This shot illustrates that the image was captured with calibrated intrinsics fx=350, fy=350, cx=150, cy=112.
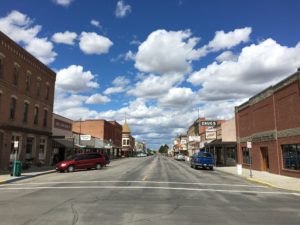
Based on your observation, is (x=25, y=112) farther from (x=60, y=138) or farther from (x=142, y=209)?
(x=142, y=209)

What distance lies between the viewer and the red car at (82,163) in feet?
109

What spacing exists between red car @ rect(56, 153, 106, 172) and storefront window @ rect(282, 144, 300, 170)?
18268 millimetres

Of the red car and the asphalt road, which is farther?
the red car

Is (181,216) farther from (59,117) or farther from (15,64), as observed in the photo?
(59,117)

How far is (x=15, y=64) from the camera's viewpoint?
33.4 m

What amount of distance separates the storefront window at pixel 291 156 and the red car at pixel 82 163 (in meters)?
18.3

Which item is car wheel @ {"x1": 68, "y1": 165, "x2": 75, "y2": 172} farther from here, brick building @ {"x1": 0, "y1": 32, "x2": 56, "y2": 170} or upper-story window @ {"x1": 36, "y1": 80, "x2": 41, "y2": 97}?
upper-story window @ {"x1": 36, "y1": 80, "x2": 41, "y2": 97}

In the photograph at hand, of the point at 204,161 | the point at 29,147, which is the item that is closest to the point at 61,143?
the point at 29,147

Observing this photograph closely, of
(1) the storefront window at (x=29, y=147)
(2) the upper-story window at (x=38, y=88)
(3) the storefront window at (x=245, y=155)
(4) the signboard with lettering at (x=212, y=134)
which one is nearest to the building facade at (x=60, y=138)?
(1) the storefront window at (x=29, y=147)

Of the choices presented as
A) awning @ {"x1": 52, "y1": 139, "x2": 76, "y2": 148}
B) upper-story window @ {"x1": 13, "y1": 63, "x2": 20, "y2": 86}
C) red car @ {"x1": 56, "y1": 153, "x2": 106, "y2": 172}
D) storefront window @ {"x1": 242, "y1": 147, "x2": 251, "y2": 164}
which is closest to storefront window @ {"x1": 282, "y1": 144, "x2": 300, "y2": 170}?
storefront window @ {"x1": 242, "y1": 147, "x2": 251, "y2": 164}

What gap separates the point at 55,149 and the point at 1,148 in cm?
1573

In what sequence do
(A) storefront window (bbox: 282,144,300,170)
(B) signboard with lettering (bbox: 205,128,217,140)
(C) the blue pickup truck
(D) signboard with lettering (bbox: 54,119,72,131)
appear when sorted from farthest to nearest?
(B) signboard with lettering (bbox: 205,128,217,140) → (D) signboard with lettering (bbox: 54,119,72,131) → (C) the blue pickup truck → (A) storefront window (bbox: 282,144,300,170)

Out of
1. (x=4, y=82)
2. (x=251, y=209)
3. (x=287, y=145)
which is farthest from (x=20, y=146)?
(x=251, y=209)

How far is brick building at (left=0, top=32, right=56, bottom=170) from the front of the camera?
31156mm
